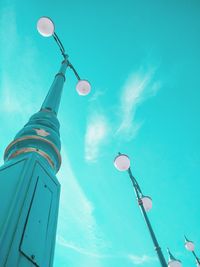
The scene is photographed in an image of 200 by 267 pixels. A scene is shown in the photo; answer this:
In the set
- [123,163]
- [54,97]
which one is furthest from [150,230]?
[54,97]

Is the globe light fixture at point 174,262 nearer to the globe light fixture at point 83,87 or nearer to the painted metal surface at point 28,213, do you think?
the globe light fixture at point 83,87

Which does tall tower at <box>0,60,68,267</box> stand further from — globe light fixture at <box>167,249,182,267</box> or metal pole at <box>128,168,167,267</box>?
globe light fixture at <box>167,249,182,267</box>

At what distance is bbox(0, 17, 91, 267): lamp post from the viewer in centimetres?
170

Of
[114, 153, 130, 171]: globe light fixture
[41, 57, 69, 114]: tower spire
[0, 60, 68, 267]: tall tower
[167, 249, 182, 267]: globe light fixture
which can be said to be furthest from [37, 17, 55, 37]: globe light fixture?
[167, 249, 182, 267]: globe light fixture

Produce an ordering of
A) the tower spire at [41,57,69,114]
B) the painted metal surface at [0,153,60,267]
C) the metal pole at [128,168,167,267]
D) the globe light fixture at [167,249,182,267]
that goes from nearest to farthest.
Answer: the painted metal surface at [0,153,60,267] → the tower spire at [41,57,69,114] → the metal pole at [128,168,167,267] → the globe light fixture at [167,249,182,267]

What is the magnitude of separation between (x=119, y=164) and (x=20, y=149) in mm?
5451

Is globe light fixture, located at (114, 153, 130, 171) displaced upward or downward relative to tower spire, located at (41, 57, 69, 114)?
upward

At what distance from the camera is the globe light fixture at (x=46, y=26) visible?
8.52 m

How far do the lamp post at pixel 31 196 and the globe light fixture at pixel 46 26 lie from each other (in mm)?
6190

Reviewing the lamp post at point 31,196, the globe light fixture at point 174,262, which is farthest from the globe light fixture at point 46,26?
the globe light fixture at point 174,262

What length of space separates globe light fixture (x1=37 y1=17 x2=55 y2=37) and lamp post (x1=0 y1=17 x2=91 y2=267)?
20.3ft

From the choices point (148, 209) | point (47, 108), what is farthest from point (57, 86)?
point (148, 209)

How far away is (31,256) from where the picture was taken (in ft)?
5.75

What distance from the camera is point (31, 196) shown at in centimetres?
211
